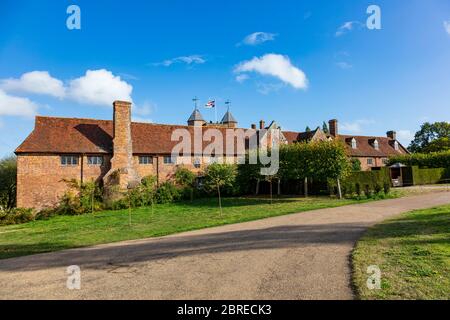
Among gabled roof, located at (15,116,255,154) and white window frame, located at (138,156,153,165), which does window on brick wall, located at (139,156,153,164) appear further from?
gabled roof, located at (15,116,255,154)

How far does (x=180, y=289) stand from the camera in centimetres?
629

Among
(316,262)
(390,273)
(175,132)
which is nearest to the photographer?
(390,273)

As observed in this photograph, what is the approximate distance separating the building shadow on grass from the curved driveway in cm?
3

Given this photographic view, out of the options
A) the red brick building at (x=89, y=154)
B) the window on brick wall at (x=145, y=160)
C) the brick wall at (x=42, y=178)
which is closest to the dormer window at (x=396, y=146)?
the red brick building at (x=89, y=154)

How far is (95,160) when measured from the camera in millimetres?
29203

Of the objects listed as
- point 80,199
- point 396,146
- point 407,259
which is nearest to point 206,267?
point 407,259

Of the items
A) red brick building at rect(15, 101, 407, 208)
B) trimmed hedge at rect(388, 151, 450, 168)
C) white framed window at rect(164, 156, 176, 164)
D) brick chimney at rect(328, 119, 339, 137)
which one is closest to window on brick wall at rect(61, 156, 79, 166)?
red brick building at rect(15, 101, 407, 208)

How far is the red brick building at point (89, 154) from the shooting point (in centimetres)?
2652

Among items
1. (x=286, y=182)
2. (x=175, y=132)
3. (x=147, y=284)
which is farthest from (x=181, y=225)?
(x=175, y=132)

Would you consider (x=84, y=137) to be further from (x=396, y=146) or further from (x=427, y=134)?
(x=427, y=134)

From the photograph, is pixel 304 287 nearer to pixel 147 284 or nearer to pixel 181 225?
pixel 147 284
